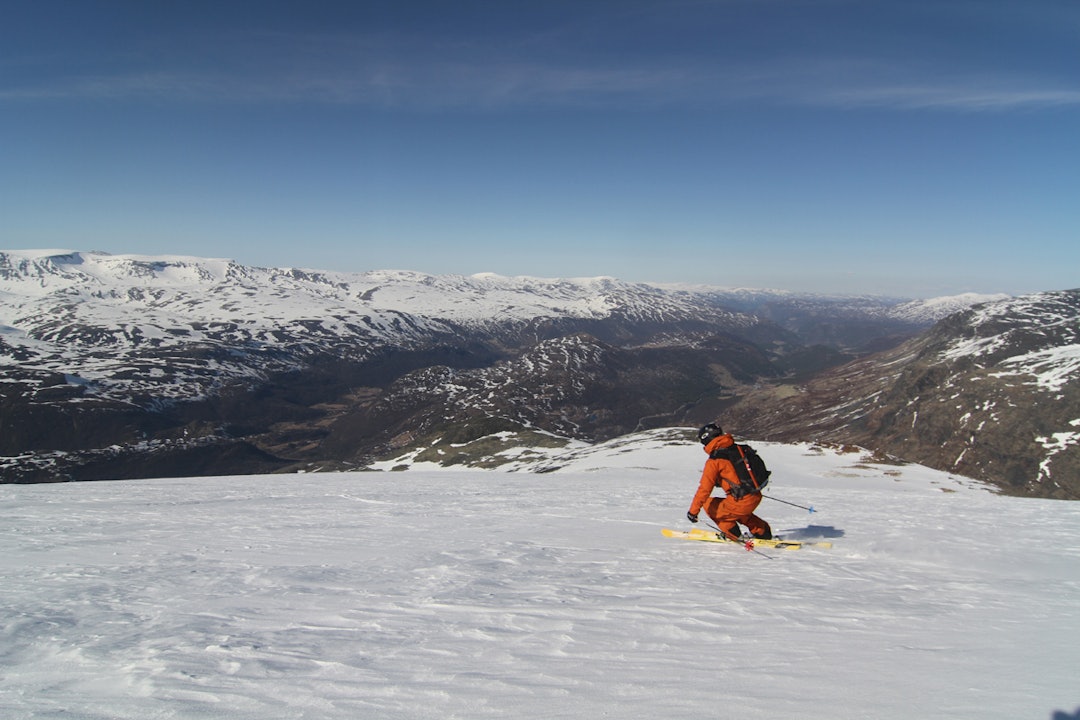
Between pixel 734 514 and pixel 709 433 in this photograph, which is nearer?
pixel 709 433

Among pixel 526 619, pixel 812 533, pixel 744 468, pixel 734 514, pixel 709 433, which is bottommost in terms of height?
pixel 812 533

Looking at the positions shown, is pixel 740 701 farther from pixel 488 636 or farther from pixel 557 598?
pixel 557 598

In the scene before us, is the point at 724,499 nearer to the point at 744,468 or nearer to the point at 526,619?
the point at 744,468

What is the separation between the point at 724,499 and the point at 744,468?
4.94ft

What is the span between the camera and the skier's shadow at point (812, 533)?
15980 millimetres

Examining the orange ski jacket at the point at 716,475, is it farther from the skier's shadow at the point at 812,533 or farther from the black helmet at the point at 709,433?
the skier's shadow at the point at 812,533

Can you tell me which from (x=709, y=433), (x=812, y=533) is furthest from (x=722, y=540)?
(x=812, y=533)

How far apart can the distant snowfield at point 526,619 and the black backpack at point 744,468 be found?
1.64 meters

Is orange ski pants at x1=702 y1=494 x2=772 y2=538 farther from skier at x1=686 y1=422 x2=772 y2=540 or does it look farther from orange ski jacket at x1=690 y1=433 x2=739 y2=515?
orange ski jacket at x1=690 y1=433 x2=739 y2=515

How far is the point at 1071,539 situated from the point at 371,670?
20.3m

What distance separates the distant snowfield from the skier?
781 millimetres

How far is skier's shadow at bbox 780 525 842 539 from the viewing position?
15980mm

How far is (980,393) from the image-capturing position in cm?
12838

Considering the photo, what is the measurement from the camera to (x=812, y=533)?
651 inches
